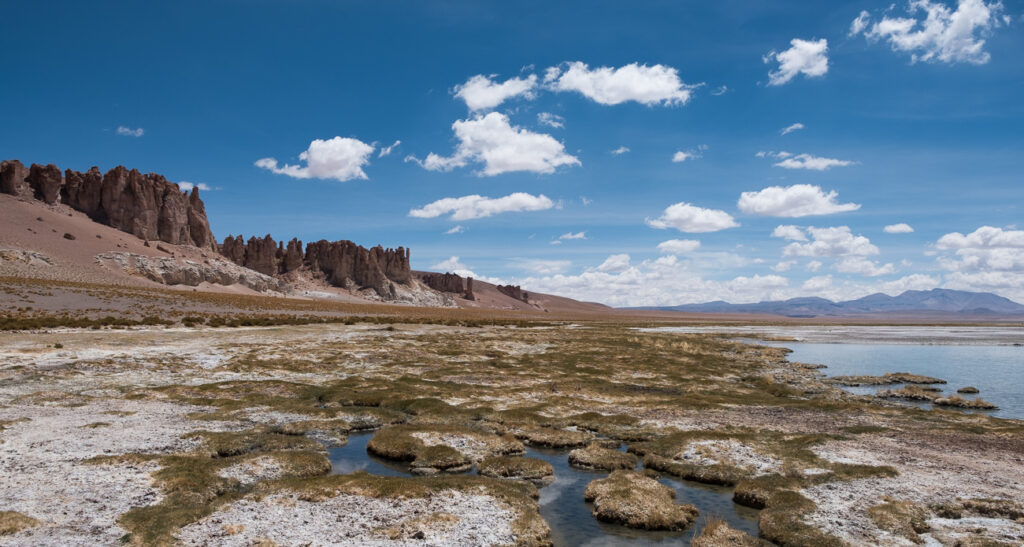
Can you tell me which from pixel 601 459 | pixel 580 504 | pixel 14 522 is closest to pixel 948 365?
pixel 601 459

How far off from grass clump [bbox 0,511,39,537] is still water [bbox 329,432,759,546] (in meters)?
6.18

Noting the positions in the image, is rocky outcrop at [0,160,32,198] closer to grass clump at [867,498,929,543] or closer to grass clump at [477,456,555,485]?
grass clump at [477,456,555,485]

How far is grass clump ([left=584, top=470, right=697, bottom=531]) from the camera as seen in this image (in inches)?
445

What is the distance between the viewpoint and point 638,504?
11.9 meters

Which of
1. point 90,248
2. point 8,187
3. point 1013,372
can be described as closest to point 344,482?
point 1013,372

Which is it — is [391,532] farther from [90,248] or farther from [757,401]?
[90,248]

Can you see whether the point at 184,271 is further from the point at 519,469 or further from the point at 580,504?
the point at 580,504

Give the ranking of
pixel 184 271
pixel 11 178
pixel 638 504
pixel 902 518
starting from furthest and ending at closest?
pixel 11 178
pixel 184 271
pixel 638 504
pixel 902 518

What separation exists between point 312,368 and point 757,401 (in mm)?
24260

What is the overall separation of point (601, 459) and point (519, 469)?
2625 millimetres

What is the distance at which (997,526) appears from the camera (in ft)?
34.7

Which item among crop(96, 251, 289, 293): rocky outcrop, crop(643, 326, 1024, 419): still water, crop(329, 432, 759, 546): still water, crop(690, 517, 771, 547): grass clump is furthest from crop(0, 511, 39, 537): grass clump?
crop(96, 251, 289, 293): rocky outcrop

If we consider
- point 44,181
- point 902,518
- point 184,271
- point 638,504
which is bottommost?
point 638,504

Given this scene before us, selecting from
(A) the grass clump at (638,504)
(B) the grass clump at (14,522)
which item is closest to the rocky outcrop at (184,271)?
(B) the grass clump at (14,522)
